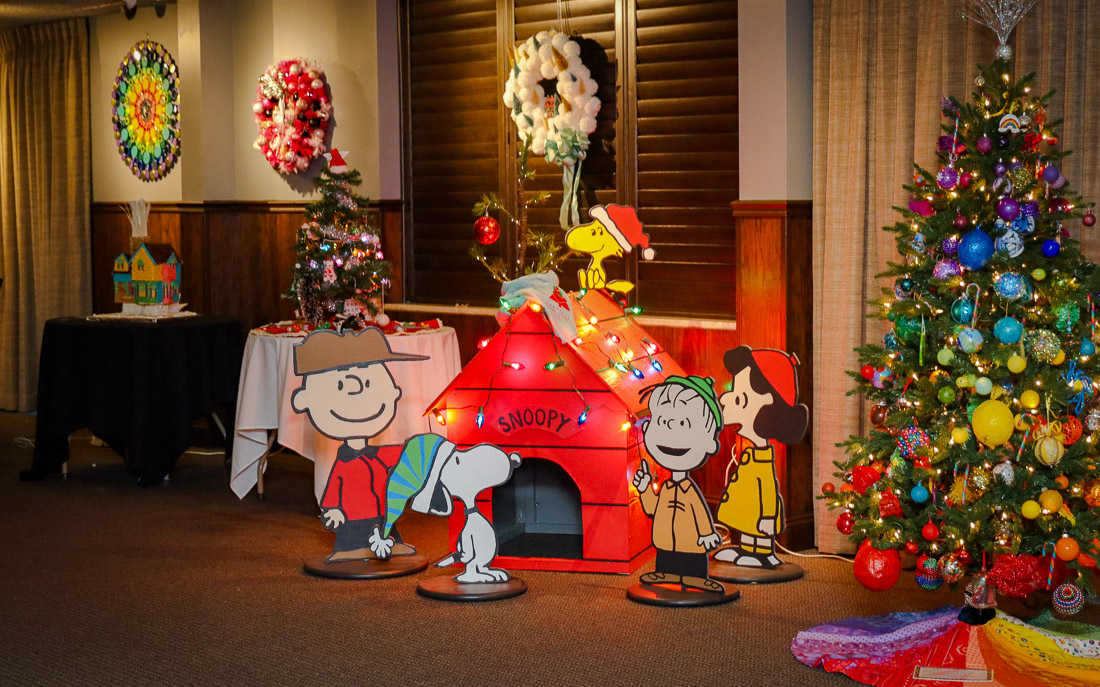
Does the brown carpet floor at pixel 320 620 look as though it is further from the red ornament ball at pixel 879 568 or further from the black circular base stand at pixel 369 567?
the red ornament ball at pixel 879 568

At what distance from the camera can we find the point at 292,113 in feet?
19.5

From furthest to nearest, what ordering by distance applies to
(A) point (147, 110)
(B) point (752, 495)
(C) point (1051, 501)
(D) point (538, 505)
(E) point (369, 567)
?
(A) point (147, 110), (D) point (538, 505), (E) point (369, 567), (B) point (752, 495), (C) point (1051, 501)

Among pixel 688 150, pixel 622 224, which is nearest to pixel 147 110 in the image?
pixel 688 150

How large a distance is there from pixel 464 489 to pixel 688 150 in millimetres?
1876

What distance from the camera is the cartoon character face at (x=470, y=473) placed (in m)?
3.84

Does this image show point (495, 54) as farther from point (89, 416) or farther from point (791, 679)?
point (791, 679)

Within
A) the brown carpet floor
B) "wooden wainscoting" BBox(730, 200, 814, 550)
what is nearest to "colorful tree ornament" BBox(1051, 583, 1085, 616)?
the brown carpet floor

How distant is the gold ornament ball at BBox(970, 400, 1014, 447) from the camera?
123 inches

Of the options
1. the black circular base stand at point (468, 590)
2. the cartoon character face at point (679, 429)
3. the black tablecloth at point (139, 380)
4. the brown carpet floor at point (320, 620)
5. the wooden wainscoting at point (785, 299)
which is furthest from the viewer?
the black tablecloth at point (139, 380)

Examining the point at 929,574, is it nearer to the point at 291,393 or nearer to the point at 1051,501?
the point at 1051,501

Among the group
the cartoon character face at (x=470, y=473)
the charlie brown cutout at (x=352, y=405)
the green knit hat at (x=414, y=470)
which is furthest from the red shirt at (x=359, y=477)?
the cartoon character face at (x=470, y=473)

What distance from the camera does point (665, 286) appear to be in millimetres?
4992

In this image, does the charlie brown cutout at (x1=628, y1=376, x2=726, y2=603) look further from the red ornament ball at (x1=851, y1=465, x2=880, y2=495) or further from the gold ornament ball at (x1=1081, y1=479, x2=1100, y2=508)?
the gold ornament ball at (x1=1081, y1=479, x2=1100, y2=508)

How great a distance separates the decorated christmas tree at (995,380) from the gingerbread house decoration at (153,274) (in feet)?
12.0
